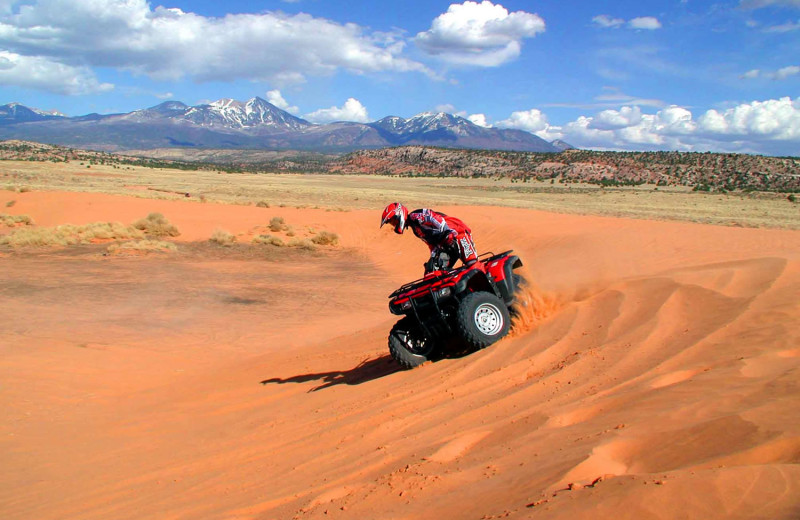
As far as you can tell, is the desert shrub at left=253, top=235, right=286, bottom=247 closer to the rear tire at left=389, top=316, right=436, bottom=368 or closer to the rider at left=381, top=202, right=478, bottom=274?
the rider at left=381, top=202, right=478, bottom=274

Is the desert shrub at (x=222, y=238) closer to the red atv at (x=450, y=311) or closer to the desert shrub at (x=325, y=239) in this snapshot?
the desert shrub at (x=325, y=239)

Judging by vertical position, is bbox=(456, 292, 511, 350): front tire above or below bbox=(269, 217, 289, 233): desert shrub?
above

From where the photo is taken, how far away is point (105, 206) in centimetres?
2755

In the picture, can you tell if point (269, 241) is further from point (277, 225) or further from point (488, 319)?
point (488, 319)

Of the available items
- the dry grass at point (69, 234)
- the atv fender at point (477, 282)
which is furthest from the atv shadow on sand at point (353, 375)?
Answer: the dry grass at point (69, 234)

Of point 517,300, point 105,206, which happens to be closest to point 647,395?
point 517,300

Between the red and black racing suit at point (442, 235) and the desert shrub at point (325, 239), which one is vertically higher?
the red and black racing suit at point (442, 235)

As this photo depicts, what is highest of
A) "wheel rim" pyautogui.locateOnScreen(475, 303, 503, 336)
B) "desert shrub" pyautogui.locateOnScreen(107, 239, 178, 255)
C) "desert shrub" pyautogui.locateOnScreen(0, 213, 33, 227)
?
"wheel rim" pyautogui.locateOnScreen(475, 303, 503, 336)

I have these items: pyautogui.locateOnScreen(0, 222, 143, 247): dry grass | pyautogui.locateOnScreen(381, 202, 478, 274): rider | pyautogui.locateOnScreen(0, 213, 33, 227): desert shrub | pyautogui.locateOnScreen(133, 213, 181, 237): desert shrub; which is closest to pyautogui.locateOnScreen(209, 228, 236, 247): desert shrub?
pyautogui.locateOnScreen(133, 213, 181, 237): desert shrub

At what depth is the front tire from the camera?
6617 mm

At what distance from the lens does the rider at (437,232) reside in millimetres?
7012

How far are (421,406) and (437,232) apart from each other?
2.43 metres

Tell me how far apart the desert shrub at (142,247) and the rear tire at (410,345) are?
51.3 ft

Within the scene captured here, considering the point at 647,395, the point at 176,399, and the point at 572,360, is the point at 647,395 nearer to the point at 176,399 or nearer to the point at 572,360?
the point at 572,360
